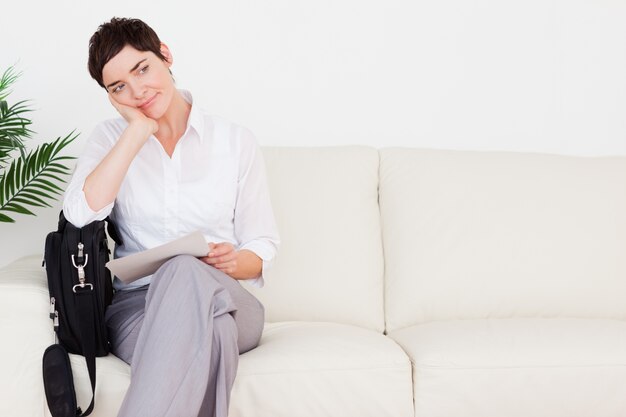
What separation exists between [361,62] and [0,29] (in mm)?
1366

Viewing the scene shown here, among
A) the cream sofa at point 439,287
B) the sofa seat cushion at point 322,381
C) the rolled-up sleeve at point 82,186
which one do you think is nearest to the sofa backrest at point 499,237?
the cream sofa at point 439,287

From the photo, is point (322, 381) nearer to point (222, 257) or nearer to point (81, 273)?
point (222, 257)

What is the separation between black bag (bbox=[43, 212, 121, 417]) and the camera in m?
1.76

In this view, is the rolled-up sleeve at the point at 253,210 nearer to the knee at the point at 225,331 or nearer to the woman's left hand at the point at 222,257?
the woman's left hand at the point at 222,257

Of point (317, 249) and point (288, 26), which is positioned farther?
point (288, 26)

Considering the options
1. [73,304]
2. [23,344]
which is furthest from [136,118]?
[23,344]

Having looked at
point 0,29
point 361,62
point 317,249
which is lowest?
point 317,249

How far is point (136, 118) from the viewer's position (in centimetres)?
196

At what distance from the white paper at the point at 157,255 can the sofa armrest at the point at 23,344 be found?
0.21m

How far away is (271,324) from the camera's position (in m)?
2.31

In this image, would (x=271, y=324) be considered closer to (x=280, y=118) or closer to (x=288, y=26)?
(x=280, y=118)

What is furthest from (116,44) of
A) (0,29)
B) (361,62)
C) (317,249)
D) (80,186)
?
(361,62)

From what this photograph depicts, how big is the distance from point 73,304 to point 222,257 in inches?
14.4

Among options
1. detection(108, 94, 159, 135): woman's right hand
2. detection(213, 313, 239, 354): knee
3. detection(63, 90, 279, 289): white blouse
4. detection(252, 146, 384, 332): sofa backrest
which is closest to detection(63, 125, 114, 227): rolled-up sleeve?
detection(63, 90, 279, 289): white blouse
